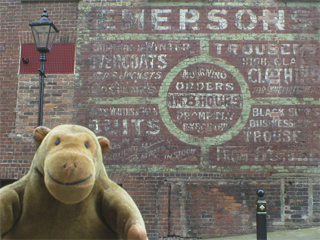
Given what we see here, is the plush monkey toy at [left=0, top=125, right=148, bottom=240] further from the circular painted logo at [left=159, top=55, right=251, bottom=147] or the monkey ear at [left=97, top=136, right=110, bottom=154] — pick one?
the circular painted logo at [left=159, top=55, right=251, bottom=147]

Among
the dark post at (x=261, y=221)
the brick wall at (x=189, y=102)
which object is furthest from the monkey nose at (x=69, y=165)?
the brick wall at (x=189, y=102)

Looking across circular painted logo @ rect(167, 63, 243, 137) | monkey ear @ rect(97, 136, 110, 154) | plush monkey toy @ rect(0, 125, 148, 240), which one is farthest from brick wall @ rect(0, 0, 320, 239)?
plush monkey toy @ rect(0, 125, 148, 240)

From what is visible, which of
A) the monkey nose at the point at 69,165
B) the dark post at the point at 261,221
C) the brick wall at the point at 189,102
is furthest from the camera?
the brick wall at the point at 189,102

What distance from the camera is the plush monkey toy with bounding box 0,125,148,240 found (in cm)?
242

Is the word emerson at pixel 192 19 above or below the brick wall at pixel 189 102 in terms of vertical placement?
above

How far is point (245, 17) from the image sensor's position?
742cm

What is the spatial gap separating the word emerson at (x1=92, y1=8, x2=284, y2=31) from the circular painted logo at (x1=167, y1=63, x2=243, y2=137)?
911 millimetres

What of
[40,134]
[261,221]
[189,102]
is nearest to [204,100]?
[189,102]

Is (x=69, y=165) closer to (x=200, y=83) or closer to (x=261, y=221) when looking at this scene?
(x=261, y=221)

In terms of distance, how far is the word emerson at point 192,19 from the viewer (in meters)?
7.38

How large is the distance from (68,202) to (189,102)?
496cm

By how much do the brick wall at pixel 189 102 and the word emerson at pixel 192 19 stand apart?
0.07 feet

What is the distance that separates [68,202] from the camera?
7.97 ft

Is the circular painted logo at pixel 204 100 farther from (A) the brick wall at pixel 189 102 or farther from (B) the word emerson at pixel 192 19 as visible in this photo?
(B) the word emerson at pixel 192 19
